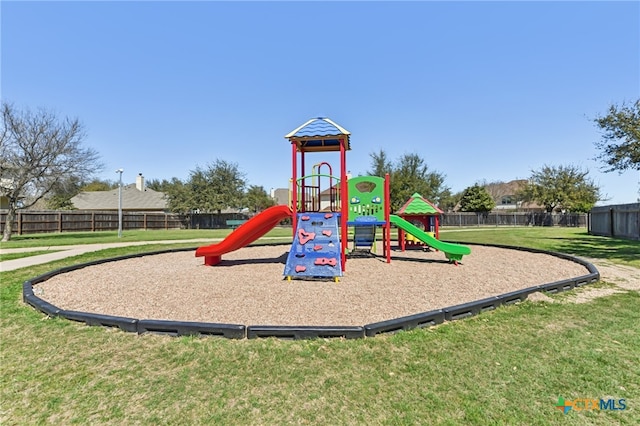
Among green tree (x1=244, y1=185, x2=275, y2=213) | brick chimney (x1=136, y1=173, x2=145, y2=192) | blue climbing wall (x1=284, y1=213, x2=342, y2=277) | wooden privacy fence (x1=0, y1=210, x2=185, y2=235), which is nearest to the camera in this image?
blue climbing wall (x1=284, y1=213, x2=342, y2=277)

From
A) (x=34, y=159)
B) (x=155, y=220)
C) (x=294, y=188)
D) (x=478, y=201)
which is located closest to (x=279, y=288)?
(x=294, y=188)

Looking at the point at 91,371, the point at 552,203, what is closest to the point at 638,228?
the point at 91,371

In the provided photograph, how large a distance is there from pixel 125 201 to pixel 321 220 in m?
47.4

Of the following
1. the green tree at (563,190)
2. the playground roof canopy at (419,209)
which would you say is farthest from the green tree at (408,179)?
the playground roof canopy at (419,209)

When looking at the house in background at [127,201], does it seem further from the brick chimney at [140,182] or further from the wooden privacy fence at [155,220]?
the wooden privacy fence at [155,220]

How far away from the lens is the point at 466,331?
4.03m

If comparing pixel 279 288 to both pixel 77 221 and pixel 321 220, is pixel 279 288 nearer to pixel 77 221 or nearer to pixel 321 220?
pixel 321 220

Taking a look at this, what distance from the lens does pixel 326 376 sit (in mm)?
2961

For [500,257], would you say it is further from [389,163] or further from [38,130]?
[389,163]

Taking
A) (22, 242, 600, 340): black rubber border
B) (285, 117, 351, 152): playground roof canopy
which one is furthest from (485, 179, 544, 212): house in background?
(22, 242, 600, 340): black rubber border

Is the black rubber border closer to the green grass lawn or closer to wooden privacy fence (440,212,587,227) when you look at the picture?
the green grass lawn

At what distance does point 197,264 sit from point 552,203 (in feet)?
163

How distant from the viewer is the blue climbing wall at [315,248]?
721 cm

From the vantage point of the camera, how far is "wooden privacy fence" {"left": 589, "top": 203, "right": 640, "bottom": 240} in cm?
1789
